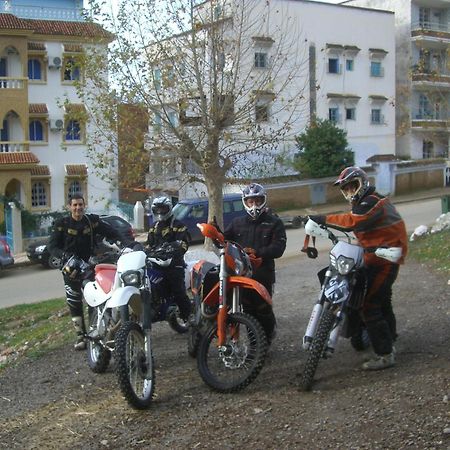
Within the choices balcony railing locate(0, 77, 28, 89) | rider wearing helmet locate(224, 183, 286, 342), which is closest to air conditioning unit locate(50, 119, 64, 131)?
balcony railing locate(0, 77, 28, 89)

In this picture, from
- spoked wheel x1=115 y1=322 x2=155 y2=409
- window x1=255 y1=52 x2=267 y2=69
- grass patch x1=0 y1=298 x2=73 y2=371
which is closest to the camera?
spoked wheel x1=115 y1=322 x2=155 y2=409

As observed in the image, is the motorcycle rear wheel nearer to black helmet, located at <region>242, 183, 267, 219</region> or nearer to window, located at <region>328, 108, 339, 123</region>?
black helmet, located at <region>242, 183, 267, 219</region>

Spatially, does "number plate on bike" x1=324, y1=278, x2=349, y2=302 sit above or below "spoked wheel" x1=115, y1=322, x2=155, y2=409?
above

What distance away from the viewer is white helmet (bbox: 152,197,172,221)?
7.05m

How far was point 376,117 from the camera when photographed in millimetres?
43812

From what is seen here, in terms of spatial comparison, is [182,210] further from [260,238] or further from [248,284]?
[248,284]

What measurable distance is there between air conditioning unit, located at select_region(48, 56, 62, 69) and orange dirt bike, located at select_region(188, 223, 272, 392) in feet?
91.9

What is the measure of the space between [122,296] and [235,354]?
1.02m

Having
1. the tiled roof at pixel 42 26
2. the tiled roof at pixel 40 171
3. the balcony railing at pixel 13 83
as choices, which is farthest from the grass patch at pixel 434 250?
the balcony railing at pixel 13 83

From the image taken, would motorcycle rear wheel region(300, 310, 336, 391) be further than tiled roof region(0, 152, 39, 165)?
No

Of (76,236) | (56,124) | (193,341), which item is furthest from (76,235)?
(56,124)

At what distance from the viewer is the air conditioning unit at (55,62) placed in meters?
31.9

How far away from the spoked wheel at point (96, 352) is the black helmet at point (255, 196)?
1732mm

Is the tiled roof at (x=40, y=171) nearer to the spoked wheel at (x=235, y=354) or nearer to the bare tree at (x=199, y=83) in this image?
the bare tree at (x=199, y=83)
